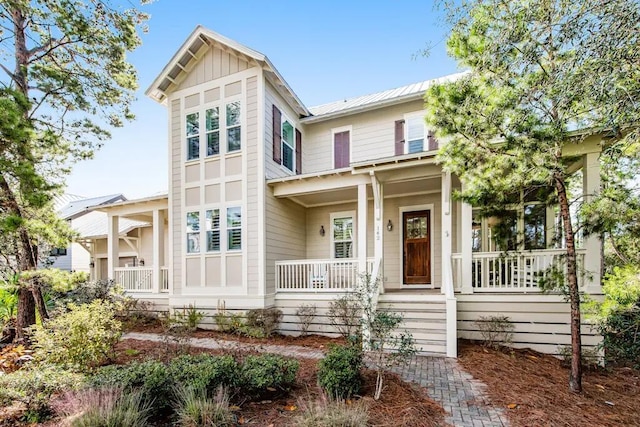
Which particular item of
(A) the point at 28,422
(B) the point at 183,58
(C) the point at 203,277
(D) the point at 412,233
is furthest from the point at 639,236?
(B) the point at 183,58

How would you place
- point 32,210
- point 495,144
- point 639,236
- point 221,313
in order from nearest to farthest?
point 639,236, point 495,144, point 32,210, point 221,313

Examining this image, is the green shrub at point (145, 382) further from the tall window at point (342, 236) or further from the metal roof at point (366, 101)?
the metal roof at point (366, 101)

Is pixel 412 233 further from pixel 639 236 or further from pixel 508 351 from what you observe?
pixel 639 236

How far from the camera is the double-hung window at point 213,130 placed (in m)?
9.33

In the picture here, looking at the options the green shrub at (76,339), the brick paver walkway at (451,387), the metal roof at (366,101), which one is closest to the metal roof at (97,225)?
the metal roof at (366,101)

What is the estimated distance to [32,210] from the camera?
20.3 ft

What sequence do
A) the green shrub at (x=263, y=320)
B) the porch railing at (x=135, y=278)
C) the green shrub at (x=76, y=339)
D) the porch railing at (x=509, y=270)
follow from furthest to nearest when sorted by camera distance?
1. the porch railing at (x=135, y=278)
2. the green shrub at (x=263, y=320)
3. the porch railing at (x=509, y=270)
4. the green shrub at (x=76, y=339)

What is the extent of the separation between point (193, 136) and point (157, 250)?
3967mm

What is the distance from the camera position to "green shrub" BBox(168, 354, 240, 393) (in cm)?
398

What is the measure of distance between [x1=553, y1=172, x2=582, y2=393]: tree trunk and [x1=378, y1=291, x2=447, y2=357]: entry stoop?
2.18 m

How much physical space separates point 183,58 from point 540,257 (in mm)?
10726

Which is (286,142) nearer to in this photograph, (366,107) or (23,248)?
(366,107)

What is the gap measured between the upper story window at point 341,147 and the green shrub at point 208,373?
24.5ft

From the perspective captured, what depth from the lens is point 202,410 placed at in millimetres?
Result: 3461
